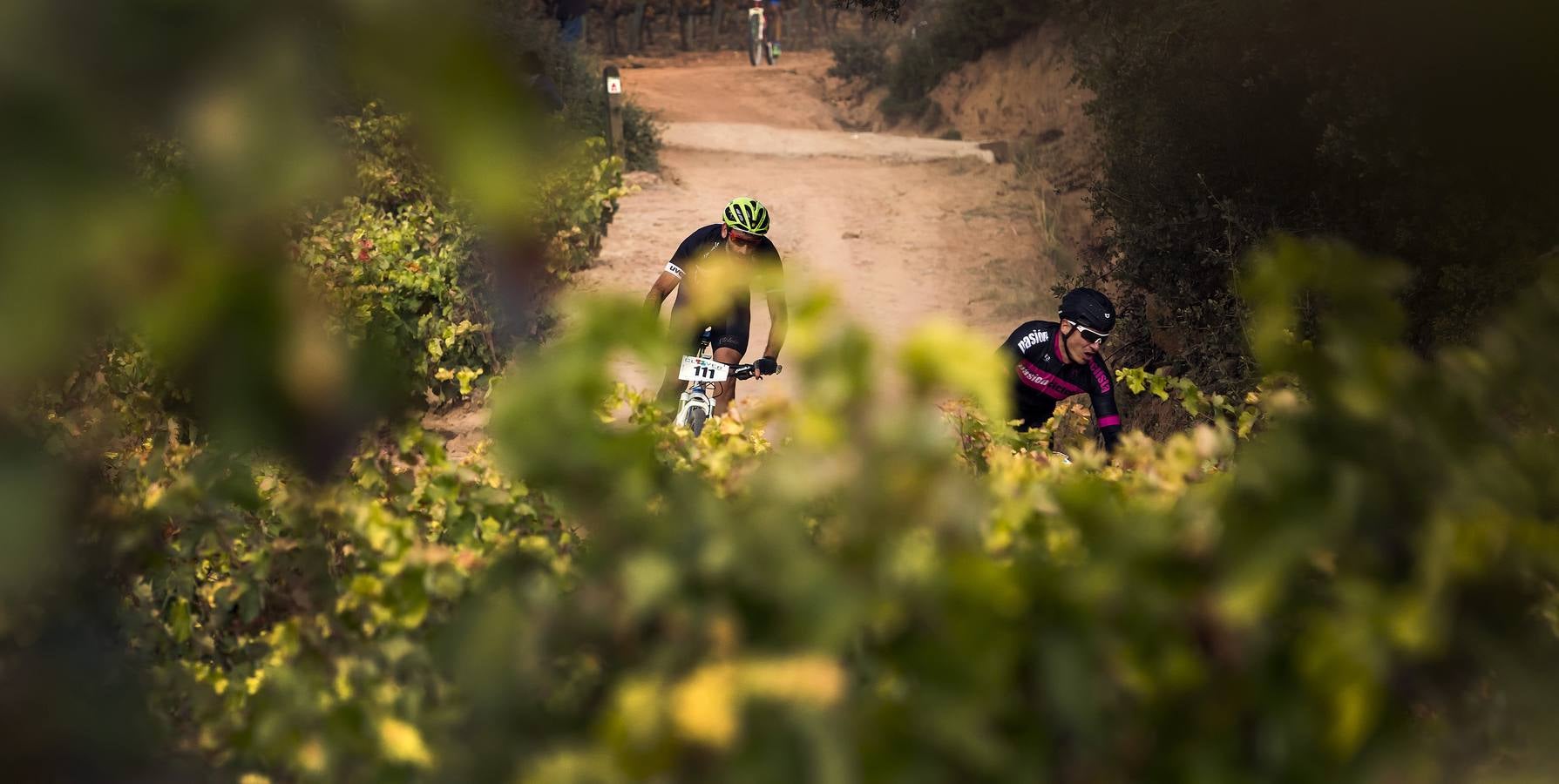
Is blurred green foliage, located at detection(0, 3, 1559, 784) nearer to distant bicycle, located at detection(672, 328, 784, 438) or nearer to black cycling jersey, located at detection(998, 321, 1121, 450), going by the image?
black cycling jersey, located at detection(998, 321, 1121, 450)

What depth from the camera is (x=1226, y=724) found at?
47.1 inches

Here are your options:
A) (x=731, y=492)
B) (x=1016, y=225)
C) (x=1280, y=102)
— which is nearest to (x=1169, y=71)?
(x=1280, y=102)

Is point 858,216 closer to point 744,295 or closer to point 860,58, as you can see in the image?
point 744,295

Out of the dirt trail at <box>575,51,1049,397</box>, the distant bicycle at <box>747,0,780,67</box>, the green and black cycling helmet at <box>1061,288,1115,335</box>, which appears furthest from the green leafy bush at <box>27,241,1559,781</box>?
the distant bicycle at <box>747,0,780,67</box>

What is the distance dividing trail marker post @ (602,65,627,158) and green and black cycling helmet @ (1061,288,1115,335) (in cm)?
909

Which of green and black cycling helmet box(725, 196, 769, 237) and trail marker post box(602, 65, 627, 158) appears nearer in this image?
green and black cycling helmet box(725, 196, 769, 237)

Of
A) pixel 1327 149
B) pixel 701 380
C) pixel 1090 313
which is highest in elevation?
pixel 1327 149

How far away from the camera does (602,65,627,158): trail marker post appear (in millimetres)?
13523

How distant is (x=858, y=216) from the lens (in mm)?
13094

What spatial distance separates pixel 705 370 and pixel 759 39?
2791 centimetres

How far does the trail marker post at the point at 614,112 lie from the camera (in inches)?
532

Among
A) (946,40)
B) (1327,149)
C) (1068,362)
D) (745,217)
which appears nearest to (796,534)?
(1068,362)

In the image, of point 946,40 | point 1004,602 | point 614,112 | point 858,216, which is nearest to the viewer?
point 1004,602

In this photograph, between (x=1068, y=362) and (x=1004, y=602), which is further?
(x=1068, y=362)
